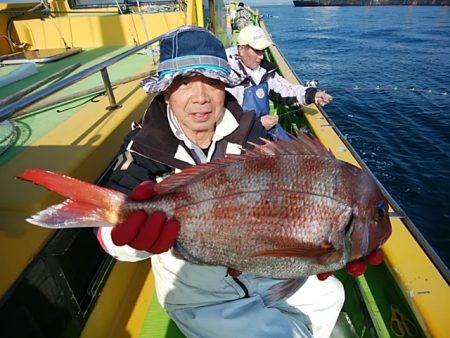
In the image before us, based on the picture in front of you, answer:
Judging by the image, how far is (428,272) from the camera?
67.4 inches

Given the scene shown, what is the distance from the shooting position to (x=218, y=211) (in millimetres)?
1406

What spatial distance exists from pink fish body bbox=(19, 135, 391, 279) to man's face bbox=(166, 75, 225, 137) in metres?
0.48

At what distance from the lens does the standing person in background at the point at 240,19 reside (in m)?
16.5

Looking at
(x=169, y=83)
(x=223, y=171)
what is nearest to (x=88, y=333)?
(x=223, y=171)

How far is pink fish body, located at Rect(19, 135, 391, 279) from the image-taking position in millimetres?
1391

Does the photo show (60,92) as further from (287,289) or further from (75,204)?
(287,289)

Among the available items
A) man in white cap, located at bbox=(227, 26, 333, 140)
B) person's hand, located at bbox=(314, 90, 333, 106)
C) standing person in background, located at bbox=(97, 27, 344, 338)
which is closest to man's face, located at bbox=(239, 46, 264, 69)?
man in white cap, located at bbox=(227, 26, 333, 140)

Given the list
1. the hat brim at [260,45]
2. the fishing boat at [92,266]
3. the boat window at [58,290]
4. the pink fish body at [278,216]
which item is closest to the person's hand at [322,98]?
the fishing boat at [92,266]

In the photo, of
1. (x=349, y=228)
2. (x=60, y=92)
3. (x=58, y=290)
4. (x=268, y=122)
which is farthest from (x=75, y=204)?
(x=60, y=92)

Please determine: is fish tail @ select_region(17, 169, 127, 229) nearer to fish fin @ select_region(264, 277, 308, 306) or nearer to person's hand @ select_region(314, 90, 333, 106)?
fish fin @ select_region(264, 277, 308, 306)

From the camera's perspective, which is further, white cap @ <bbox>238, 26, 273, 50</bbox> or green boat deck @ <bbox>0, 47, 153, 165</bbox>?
white cap @ <bbox>238, 26, 273, 50</bbox>

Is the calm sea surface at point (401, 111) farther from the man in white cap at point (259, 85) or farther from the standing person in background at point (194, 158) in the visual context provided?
the standing person in background at point (194, 158)

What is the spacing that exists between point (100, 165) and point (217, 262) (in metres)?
1.29

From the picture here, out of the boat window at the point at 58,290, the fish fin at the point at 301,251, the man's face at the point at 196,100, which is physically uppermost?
the man's face at the point at 196,100
